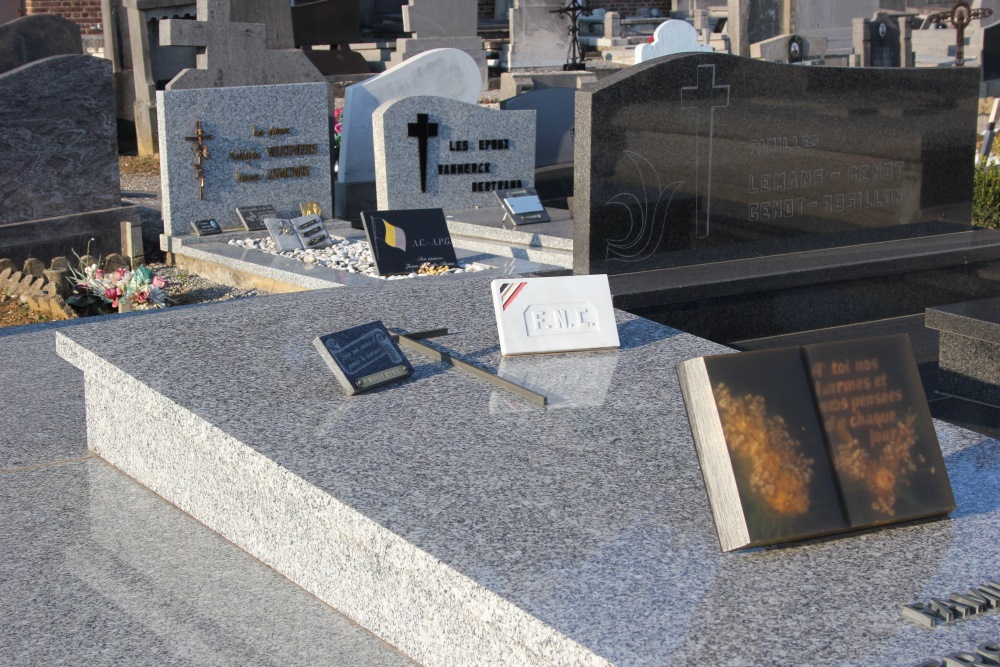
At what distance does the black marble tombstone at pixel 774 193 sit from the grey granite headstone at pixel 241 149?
321cm

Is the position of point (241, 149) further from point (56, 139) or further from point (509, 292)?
point (509, 292)

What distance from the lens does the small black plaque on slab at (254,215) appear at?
749cm

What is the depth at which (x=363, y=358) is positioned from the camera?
118 inches

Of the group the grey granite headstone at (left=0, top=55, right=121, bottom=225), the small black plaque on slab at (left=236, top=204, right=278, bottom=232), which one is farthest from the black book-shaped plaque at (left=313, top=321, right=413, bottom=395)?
the grey granite headstone at (left=0, top=55, right=121, bottom=225)

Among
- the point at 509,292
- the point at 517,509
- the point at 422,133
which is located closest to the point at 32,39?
the point at 422,133

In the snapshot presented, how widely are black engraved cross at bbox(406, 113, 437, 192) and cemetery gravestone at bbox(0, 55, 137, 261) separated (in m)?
2.01

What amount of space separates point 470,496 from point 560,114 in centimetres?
729

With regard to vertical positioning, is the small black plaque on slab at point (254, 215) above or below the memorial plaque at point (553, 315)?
below

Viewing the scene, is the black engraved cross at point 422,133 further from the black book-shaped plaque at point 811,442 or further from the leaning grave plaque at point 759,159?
the black book-shaped plaque at point 811,442

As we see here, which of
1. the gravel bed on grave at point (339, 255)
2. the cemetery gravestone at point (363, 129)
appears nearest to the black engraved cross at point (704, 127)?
the gravel bed on grave at point (339, 255)

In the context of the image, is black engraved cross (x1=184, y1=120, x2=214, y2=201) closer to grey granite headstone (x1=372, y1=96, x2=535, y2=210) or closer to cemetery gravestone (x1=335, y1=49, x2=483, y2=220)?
grey granite headstone (x1=372, y1=96, x2=535, y2=210)

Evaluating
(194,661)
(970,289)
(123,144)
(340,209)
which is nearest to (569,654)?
(194,661)

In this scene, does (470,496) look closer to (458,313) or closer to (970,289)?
(458,313)

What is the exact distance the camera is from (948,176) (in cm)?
598
